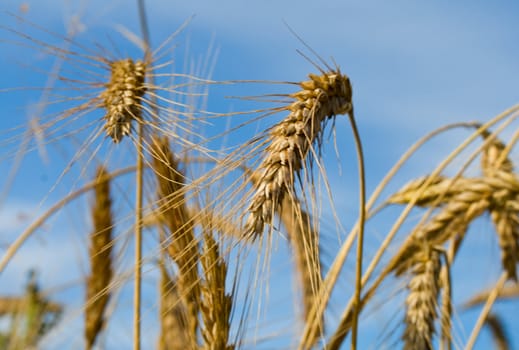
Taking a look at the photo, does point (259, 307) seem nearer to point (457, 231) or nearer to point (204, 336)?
point (204, 336)

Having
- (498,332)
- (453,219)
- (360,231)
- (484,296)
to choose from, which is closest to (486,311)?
(453,219)

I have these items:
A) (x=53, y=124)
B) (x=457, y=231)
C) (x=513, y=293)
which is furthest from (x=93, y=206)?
(x=513, y=293)

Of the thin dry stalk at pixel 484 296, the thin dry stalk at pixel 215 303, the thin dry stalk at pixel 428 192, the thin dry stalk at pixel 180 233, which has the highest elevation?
the thin dry stalk at pixel 484 296

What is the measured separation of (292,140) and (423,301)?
2.63 ft

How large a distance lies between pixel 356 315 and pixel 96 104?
72 cm

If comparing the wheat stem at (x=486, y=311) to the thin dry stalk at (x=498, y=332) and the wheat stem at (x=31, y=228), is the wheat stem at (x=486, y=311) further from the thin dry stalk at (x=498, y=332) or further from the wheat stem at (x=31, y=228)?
the thin dry stalk at (x=498, y=332)

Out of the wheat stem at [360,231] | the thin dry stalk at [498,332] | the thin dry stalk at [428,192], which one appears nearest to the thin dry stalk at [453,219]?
the thin dry stalk at [428,192]

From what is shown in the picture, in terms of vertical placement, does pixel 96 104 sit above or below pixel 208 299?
above

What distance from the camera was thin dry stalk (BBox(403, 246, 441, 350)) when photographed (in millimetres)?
1764

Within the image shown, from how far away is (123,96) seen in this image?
152 centimetres

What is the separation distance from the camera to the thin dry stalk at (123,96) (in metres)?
1.46

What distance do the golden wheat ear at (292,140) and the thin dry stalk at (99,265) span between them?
35.4 inches

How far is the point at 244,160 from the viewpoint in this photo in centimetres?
122

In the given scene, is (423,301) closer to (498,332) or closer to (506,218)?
(506,218)
